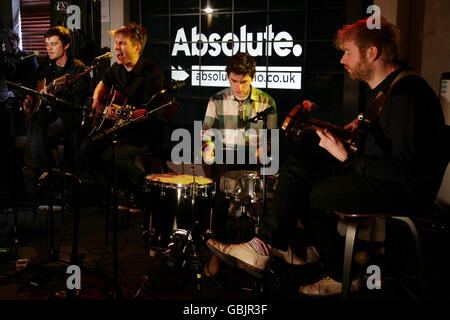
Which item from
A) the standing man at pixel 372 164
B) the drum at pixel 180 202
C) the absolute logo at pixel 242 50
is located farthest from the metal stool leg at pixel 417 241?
the absolute logo at pixel 242 50

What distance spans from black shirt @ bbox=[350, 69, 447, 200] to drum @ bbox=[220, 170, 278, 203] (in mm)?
961

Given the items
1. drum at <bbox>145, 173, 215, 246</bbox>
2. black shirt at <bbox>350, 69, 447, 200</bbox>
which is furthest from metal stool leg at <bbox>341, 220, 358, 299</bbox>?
drum at <bbox>145, 173, 215, 246</bbox>

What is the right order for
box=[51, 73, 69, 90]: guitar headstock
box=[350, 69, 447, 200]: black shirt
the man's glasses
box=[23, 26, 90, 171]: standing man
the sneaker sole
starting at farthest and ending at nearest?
1. box=[23, 26, 90, 171]: standing man
2. the man's glasses
3. box=[51, 73, 69, 90]: guitar headstock
4. the sneaker sole
5. box=[350, 69, 447, 200]: black shirt

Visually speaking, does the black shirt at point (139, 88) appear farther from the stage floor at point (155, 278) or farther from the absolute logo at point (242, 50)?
the absolute logo at point (242, 50)

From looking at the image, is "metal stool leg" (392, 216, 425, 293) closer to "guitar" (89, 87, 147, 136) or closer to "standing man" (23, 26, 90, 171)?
"guitar" (89, 87, 147, 136)

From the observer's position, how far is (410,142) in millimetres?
2305

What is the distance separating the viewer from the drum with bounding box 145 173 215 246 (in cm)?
332

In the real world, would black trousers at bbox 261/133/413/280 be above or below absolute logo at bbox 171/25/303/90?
below

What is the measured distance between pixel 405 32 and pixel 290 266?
2.40 m

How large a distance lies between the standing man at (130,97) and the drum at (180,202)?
3.21ft

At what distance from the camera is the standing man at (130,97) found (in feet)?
14.4

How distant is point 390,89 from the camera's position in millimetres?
2512
